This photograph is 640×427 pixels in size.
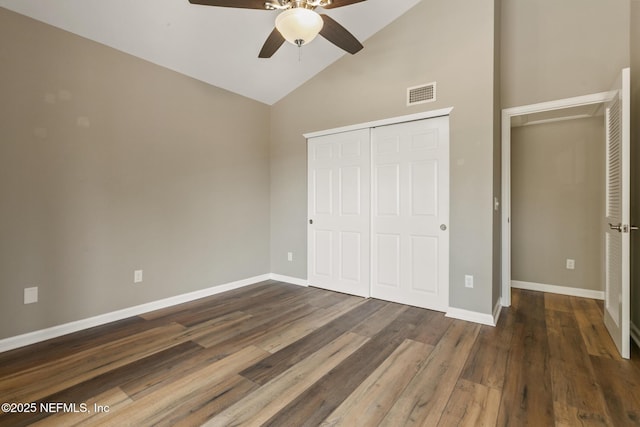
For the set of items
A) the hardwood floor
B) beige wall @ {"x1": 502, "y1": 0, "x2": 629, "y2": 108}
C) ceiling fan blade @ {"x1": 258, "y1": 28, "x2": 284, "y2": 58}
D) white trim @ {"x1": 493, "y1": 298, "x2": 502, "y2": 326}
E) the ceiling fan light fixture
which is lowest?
the hardwood floor

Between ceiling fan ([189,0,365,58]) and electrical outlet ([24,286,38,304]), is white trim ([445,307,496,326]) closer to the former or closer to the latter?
ceiling fan ([189,0,365,58])

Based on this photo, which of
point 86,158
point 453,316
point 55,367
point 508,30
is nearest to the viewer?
point 55,367

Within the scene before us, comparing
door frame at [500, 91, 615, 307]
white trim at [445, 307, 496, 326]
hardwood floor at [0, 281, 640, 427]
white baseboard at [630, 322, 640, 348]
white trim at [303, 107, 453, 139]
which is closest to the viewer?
hardwood floor at [0, 281, 640, 427]

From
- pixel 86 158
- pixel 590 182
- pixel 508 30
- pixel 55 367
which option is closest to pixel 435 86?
pixel 508 30

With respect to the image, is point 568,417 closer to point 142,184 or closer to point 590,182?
point 590,182

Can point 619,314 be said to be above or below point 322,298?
above

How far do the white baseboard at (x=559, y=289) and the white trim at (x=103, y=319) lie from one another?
155 inches

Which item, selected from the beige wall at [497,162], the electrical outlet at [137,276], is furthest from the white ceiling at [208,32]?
the electrical outlet at [137,276]

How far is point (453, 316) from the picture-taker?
309 cm

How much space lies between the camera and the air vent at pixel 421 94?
10.5 ft

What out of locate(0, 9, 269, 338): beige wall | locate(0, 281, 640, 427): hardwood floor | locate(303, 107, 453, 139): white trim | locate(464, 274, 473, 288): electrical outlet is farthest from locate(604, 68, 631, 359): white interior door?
locate(0, 9, 269, 338): beige wall

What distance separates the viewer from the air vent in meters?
3.21

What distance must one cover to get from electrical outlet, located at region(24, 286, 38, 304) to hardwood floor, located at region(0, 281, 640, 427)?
382 mm

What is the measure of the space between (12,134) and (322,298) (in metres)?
3.34
